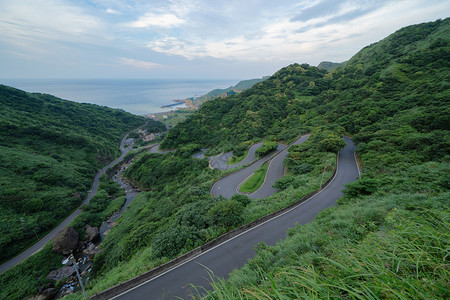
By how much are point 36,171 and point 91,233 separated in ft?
64.2

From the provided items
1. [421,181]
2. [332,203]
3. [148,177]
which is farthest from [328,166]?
[148,177]

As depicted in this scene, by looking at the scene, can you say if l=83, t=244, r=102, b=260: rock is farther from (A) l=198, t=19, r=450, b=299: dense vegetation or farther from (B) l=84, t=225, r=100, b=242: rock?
(A) l=198, t=19, r=450, b=299: dense vegetation

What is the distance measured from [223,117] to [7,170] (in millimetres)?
48754

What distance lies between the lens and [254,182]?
65.1ft

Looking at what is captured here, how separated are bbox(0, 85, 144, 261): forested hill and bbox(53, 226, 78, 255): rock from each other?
4.78m

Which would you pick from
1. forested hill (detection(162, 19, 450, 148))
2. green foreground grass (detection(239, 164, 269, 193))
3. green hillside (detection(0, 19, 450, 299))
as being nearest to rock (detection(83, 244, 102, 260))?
green hillside (detection(0, 19, 450, 299))

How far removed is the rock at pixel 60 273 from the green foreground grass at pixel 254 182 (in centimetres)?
2468

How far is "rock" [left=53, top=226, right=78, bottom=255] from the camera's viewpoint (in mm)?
23625

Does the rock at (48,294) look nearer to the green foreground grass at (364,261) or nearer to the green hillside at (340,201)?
the green hillside at (340,201)

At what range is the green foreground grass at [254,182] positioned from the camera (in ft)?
61.5

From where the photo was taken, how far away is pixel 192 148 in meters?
44.2

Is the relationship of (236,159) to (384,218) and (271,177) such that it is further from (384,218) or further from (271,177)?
(384,218)

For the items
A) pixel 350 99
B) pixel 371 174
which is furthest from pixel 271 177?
pixel 350 99

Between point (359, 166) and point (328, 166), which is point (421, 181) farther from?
point (359, 166)
